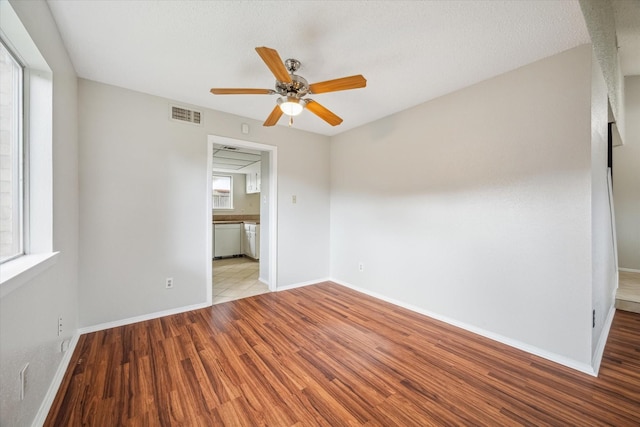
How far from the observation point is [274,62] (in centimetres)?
159

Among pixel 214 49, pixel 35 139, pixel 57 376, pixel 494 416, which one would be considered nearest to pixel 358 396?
pixel 494 416

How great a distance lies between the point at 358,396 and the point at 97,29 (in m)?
3.14

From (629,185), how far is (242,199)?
26.3 feet

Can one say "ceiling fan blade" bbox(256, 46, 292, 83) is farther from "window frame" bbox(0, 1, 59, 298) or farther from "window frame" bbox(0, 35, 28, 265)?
"window frame" bbox(0, 35, 28, 265)

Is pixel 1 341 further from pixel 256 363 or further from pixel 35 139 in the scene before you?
pixel 256 363

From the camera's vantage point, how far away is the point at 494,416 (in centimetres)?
148

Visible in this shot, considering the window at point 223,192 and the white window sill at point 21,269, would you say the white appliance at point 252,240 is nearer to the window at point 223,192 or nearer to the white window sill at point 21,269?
the window at point 223,192

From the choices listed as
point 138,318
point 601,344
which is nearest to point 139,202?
point 138,318

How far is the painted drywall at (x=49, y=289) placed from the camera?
1106 mm

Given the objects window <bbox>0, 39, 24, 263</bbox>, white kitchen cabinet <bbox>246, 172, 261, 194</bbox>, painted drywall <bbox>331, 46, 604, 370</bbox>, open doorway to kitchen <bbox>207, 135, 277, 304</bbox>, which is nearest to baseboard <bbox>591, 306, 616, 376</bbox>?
painted drywall <bbox>331, 46, 604, 370</bbox>

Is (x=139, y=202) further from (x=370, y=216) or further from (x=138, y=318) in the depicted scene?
(x=370, y=216)

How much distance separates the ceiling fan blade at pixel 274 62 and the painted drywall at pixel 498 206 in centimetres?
190

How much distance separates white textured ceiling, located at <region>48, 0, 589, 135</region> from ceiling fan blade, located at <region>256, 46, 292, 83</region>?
34 centimetres

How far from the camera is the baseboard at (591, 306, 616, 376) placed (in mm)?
1895
